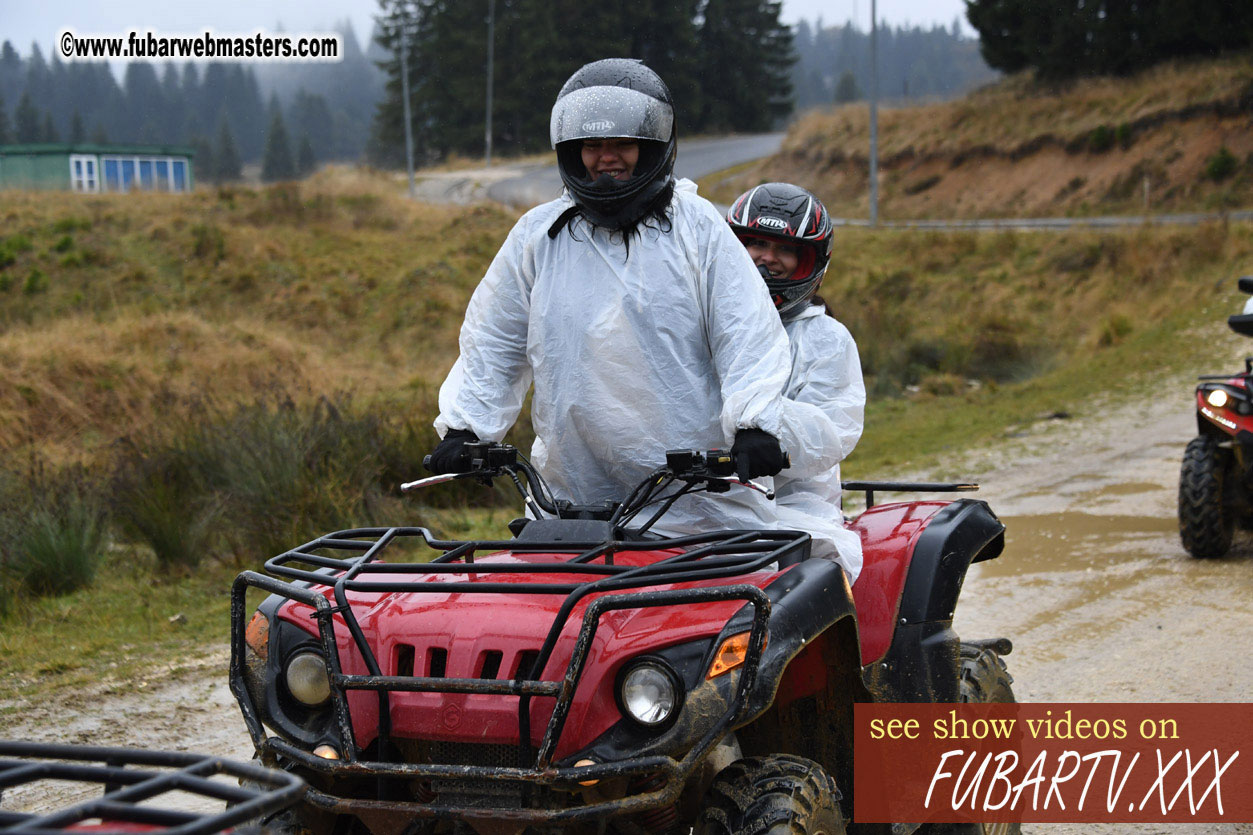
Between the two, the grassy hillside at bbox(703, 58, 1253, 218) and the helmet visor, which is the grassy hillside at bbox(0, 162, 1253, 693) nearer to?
the helmet visor

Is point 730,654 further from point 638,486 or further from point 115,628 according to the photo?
point 115,628

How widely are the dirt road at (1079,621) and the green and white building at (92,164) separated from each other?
115ft

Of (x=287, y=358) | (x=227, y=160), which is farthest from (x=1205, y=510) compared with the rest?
(x=227, y=160)

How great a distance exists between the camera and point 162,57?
32.8 feet

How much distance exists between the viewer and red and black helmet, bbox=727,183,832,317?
439 cm

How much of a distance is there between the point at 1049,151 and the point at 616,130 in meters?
40.5

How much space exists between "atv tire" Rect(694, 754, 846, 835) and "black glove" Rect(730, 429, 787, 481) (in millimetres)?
722

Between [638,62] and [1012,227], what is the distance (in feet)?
100

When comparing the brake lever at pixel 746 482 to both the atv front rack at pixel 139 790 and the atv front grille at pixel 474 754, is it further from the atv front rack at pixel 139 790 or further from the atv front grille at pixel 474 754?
the atv front rack at pixel 139 790

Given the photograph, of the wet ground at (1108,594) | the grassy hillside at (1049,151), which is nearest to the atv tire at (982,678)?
the wet ground at (1108,594)

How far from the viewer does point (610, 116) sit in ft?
12.2

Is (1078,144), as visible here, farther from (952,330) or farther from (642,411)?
(642,411)

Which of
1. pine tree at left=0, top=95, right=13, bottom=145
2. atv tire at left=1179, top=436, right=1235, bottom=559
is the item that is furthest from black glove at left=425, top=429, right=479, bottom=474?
pine tree at left=0, top=95, right=13, bottom=145

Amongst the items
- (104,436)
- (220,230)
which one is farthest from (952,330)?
(220,230)
